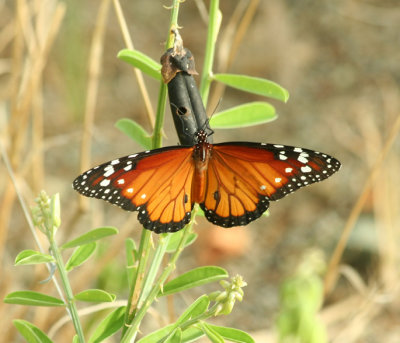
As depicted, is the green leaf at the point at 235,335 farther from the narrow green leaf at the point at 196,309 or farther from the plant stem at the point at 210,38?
the plant stem at the point at 210,38

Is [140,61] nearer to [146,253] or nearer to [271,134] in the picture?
[146,253]

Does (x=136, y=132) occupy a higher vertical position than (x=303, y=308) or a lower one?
higher

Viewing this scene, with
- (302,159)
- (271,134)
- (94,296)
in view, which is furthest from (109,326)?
(271,134)

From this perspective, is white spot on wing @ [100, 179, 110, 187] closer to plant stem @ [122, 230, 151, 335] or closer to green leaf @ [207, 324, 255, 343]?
plant stem @ [122, 230, 151, 335]

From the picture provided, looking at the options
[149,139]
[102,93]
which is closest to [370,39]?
[102,93]

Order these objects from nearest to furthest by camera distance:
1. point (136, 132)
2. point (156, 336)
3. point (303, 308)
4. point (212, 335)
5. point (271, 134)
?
point (212, 335)
point (156, 336)
point (136, 132)
point (303, 308)
point (271, 134)

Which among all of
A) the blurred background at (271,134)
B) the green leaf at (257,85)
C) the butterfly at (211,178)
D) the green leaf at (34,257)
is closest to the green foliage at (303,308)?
the blurred background at (271,134)
